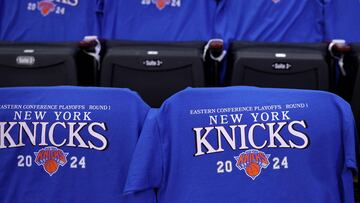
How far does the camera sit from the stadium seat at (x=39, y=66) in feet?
5.68

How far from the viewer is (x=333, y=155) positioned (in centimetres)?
129

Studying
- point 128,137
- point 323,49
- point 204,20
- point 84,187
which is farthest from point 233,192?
point 204,20

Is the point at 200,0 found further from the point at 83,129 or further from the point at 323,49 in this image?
the point at 83,129

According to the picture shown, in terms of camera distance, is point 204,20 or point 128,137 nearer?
point 128,137

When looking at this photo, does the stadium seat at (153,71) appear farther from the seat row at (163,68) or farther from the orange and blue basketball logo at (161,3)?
the orange and blue basketball logo at (161,3)

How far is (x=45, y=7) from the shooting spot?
2162 millimetres

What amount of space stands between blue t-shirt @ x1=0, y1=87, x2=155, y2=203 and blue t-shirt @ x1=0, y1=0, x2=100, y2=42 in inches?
35.1

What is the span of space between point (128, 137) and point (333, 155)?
2.10 feet

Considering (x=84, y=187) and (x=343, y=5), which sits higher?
(x=343, y=5)

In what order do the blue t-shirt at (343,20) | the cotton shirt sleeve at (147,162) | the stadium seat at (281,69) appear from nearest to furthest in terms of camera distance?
the cotton shirt sleeve at (147,162) < the stadium seat at (281,69) < the blue t-shirt at (343,20)

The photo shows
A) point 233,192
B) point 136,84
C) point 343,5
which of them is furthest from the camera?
point 343,5

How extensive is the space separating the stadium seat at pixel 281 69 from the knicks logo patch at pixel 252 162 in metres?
0.51

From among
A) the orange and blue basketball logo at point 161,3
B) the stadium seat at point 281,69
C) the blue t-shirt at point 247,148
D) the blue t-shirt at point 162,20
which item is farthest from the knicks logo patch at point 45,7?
the blue t-shirt at point 247,148

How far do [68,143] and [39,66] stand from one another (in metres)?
0.55
